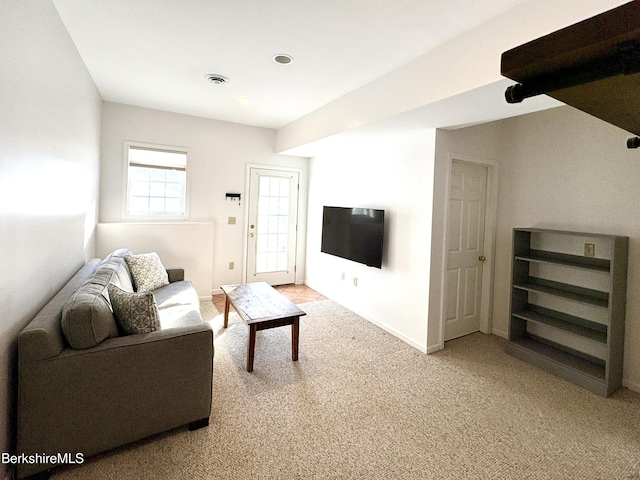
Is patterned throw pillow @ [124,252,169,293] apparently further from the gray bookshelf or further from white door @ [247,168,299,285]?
the gray bookshelf

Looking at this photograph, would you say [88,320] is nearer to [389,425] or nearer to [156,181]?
[389,425]

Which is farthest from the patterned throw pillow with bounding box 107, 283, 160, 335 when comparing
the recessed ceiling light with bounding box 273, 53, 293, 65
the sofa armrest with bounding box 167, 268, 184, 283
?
the recessed ceiling light with bounding box 273, 53, 293, 65

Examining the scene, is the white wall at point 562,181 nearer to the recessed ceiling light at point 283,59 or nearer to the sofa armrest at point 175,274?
the recessed ceiling light at point 283,59

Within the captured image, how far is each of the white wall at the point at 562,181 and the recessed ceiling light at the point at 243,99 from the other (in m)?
2.12

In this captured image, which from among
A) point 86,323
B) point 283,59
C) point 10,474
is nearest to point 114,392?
point 86,323

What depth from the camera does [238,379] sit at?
8.50ft

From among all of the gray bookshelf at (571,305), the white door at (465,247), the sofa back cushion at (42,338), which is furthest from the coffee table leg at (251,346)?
the gray bookshelf at (571,305)

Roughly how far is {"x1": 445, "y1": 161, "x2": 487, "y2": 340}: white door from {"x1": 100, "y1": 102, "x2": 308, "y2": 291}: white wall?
2797 mm

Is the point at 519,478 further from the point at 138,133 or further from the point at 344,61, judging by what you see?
the point at 138,133

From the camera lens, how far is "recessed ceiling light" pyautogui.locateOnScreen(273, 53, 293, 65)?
2.56 m

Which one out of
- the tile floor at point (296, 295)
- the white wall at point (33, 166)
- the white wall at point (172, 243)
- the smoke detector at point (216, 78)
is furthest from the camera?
the tile floor at point (296, 295)

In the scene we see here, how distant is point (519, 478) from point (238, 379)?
193cm

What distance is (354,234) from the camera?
3.99m

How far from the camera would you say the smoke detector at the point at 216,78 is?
119 inches
